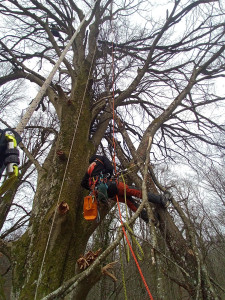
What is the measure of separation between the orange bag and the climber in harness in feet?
0.50

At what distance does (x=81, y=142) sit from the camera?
11.9 feet

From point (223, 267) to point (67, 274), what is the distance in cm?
915

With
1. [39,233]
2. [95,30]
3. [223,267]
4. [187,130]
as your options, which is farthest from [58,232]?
[223,267]

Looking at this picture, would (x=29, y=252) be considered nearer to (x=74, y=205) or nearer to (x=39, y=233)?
(x=39, y=233)

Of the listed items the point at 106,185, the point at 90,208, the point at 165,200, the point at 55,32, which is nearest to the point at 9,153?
the point at 90,208

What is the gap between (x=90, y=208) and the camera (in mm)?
2812

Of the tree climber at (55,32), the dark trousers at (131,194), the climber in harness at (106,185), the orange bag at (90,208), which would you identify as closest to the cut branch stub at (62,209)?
the orange bag at (90,208)

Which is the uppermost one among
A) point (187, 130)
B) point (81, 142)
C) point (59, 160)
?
point (187, 130)

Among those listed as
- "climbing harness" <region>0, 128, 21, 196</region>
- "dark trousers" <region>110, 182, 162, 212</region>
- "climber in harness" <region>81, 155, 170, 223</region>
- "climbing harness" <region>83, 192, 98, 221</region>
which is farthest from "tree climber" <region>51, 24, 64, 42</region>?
"climbing harness" <region>0, 128, 21, 196</region>

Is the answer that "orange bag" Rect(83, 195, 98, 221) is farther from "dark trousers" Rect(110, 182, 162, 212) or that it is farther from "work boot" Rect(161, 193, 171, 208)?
"work boot" Rect(161, 193, 171, 208)

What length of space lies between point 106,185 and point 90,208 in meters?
0.44

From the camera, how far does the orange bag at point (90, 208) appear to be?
2.81 meters

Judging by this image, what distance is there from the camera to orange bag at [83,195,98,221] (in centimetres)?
281

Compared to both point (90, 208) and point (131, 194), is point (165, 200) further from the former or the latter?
point (90, 208)
